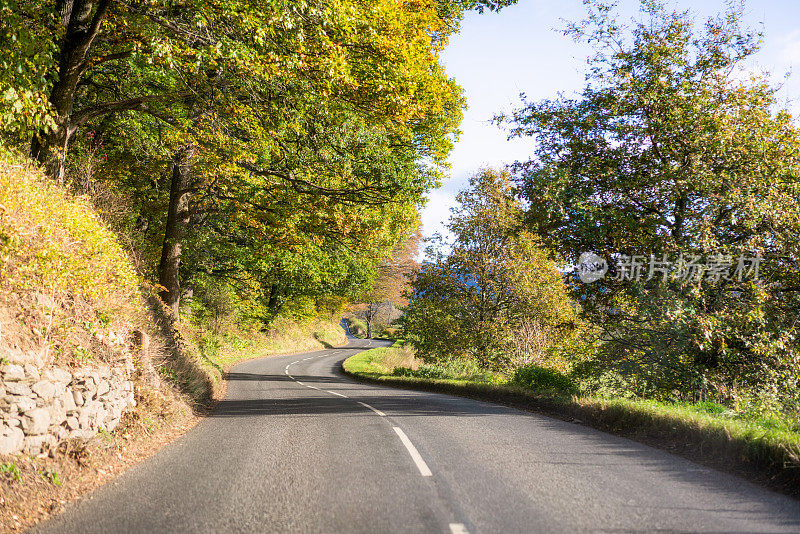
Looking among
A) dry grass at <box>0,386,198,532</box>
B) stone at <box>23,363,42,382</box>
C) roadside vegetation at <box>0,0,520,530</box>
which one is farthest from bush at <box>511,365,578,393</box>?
stone at <box>23,363,42,382</box>

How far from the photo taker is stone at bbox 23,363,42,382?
5486 millimetres

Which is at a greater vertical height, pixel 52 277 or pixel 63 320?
pixel 52 277

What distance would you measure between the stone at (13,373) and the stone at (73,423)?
958 millimetres

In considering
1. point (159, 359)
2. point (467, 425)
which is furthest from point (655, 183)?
point (159, 359)

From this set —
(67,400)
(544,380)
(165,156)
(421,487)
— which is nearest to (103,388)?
(67,400)

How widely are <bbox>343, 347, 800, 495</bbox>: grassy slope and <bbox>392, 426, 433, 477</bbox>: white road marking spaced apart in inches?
147

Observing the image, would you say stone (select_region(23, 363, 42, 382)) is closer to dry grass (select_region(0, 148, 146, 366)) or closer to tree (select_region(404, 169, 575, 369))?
dry grass (select_region(0, 148, 146, 366))

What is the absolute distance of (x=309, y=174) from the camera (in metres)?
12.8

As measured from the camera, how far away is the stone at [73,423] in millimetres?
6074

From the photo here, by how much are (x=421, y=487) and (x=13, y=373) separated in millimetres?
4487

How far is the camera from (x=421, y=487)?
5.40m

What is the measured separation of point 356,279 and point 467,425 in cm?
1964

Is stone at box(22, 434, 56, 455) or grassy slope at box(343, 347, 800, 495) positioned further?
grassy slope at box(343, 347, 800, 495)

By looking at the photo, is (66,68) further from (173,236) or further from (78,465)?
(173,236)
